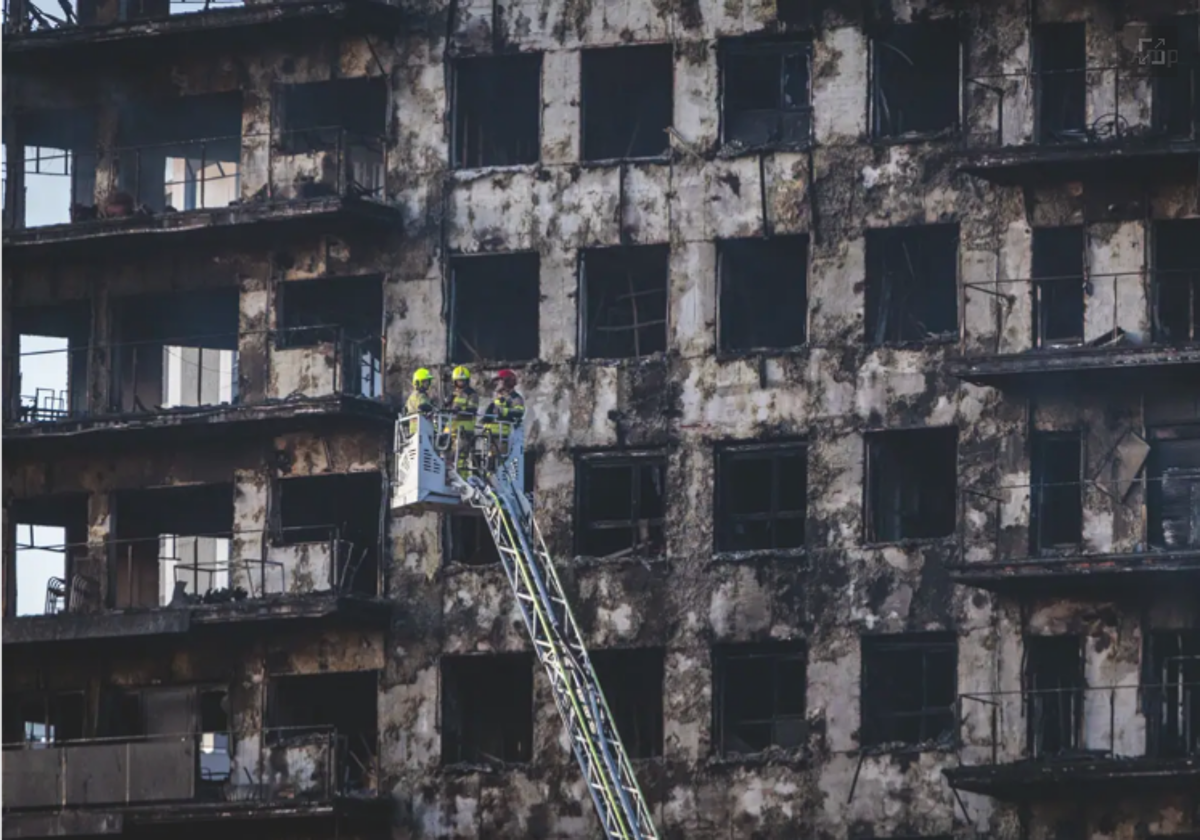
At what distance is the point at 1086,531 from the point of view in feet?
212

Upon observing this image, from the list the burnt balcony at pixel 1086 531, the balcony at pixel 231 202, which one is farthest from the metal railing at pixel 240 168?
the burnt balcony at pixel 1086 531

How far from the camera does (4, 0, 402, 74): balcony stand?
229 ft

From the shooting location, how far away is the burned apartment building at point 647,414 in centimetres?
6462

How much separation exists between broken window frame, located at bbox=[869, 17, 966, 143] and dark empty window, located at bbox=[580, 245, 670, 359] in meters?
4.40

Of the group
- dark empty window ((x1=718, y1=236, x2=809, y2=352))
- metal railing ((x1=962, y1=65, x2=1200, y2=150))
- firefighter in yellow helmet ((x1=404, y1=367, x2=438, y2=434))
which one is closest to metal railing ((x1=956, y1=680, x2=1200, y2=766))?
dark empty window ((x1=718, y1=236, x2=809, y2=352))

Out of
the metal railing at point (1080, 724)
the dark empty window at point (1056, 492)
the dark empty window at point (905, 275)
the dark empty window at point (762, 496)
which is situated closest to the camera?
the metal railing at point (1080, 724)

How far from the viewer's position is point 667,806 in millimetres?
65938

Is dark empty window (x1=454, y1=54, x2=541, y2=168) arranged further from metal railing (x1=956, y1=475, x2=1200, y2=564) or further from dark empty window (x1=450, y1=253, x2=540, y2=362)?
metal railing (x1=956, y1=475, x2=1200, y2=564)

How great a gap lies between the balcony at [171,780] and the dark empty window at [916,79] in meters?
14.2

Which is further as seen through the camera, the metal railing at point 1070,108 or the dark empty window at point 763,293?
the dark empty window at point 763,293

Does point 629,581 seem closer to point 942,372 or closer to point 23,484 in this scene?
point 942,372

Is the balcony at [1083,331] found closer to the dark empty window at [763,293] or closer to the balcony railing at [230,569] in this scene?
the dark empty window at [763,293]

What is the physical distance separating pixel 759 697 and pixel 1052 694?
512 centimetres

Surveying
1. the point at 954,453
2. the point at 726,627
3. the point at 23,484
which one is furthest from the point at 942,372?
the point at 23,484
